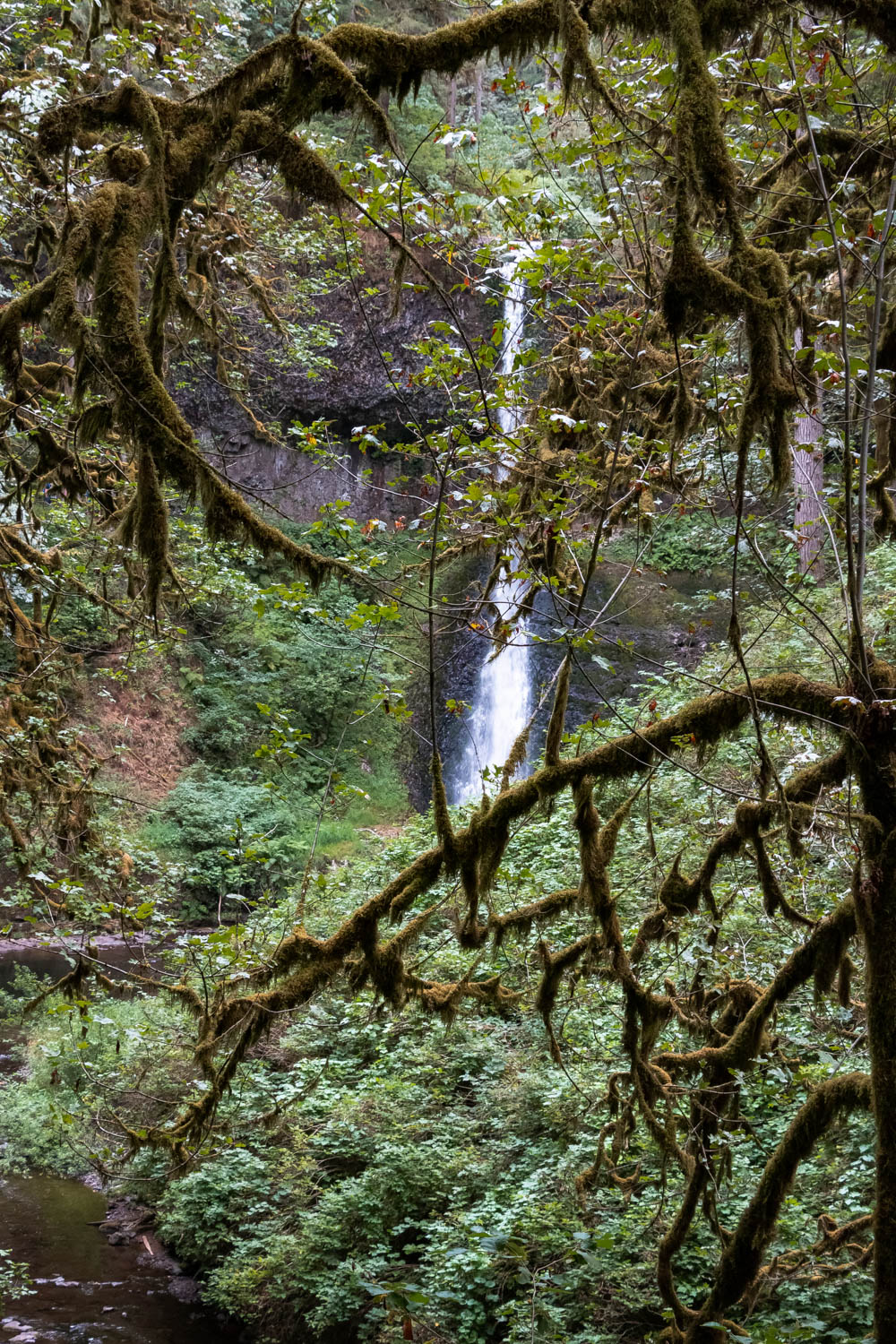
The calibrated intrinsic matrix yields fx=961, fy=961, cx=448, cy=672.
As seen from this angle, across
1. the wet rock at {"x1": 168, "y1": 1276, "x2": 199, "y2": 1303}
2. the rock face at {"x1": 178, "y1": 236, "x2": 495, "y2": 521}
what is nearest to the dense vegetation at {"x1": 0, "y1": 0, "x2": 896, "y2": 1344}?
the wet rock at {"x1": 168, "y1": 1276, "x2": 199, "y2": 1303}

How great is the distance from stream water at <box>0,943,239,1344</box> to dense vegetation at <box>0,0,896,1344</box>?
0.31 meters

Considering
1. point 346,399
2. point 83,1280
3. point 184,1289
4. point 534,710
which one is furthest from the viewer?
point 346,399

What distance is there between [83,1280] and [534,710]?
18.4ft

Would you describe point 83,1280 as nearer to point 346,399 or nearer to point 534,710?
point 534,710

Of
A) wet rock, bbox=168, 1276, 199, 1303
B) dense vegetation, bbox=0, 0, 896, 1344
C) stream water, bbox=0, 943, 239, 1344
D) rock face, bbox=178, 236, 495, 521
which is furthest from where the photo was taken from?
rock face, bbox=178, 236, 495, 521

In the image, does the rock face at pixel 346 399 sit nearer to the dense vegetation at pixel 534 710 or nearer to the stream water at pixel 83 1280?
the dense vegetation at pixel 534 710

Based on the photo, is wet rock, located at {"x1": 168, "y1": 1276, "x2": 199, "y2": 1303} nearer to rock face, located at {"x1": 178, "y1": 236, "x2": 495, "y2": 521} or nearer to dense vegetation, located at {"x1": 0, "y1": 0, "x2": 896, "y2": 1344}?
dense vegetation, located at {"x1": 0, "y1": 0, "x2": 896, "y2": 1344}

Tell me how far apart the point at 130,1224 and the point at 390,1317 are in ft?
13.1

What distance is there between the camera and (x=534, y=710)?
6242 mm

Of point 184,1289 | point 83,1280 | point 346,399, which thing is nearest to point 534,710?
point 184,1289

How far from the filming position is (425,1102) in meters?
7.14

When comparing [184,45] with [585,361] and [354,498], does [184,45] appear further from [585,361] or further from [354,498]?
[354,498]

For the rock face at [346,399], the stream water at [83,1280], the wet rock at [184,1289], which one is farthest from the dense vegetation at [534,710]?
the rock face at [346,399]

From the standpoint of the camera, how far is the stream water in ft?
21.7
